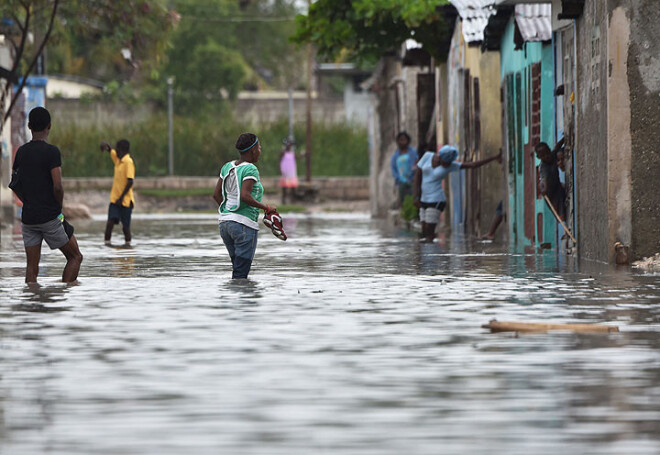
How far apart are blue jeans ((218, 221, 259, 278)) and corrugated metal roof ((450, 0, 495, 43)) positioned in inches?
439

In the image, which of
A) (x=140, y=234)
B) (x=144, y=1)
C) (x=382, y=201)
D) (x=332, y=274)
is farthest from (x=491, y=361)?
(x=382, y=201)

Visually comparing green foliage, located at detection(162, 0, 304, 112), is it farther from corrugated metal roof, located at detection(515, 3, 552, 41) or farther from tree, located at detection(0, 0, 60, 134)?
corrugated metal roof, located at detection(515, 3, 552, 41)

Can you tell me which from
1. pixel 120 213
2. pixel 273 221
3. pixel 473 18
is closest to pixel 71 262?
A: pixel 273 221

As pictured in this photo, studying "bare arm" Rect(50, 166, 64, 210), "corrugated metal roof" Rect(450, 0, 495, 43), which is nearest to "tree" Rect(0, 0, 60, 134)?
"corrugated metal roof" Rect(450, 0, 495, 43)

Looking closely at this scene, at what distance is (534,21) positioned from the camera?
873 inches

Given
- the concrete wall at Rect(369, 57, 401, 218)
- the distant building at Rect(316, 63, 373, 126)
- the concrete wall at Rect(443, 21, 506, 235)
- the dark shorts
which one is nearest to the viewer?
the dark shorts

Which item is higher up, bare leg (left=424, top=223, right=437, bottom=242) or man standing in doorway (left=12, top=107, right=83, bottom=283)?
man standing in doorway (left=12, top=107, right=83, bottom=283)

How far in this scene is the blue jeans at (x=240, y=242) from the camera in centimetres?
1523

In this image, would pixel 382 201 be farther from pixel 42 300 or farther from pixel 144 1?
pixel 42 300

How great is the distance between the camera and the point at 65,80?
6256cm

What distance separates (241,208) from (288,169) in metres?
36.8

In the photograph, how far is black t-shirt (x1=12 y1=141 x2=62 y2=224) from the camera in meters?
14.6

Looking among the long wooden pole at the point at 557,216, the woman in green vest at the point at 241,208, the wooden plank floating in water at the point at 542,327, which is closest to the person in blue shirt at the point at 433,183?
the long wooden pole at the point at 557,216

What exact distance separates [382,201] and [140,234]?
13.0 meters
